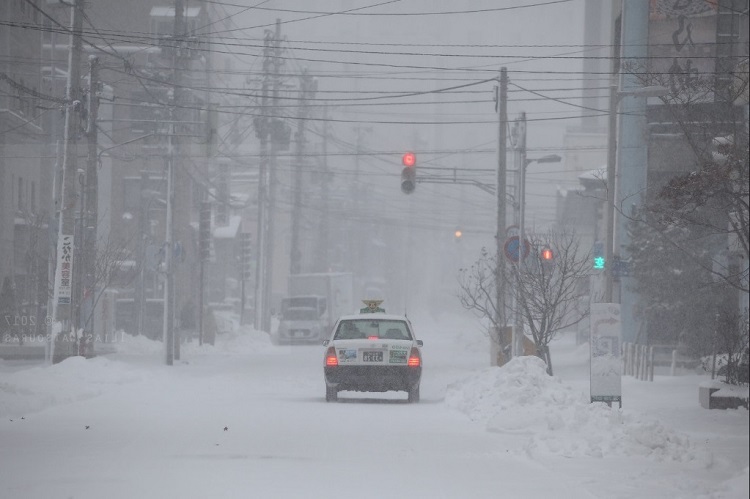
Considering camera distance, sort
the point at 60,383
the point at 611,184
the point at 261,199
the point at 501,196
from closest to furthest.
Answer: the point at 60,383 → the point at 611,184 → the point at 501,196 → the point at 261,199

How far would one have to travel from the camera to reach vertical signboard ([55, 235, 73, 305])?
97.6 ft

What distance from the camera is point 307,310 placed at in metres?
62.2

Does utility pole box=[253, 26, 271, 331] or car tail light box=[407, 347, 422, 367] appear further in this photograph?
utility pole box=[253, 26, 271, 331]

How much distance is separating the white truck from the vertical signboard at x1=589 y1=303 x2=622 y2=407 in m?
40.2

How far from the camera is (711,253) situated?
3869cm

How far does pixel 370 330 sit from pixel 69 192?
28.3ft

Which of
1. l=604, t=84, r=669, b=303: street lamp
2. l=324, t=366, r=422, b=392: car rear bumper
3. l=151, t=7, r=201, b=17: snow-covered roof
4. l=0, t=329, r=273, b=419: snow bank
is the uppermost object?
l=151, t=7, r=201, b=17: snow-covered roof

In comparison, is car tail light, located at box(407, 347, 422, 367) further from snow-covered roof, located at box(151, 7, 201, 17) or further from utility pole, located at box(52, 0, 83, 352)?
snow-covered roof, located at box(151, 7, 201, 17)

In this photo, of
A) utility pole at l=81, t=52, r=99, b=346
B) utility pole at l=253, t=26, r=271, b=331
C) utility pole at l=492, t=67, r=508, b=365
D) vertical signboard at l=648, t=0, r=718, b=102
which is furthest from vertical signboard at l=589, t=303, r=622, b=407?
utility pole at l=253, t=26, r=271, b=331

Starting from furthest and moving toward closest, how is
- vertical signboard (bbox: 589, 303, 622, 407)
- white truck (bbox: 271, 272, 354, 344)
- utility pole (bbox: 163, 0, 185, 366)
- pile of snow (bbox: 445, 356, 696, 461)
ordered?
white truck (bbox: 271, 272, 354, 344), utility pole (bbox: 163, 0, 185, 366), vertical signboard (bbox: 589, 303, 622, 407), pile of snow (bbox: 445, 356, 696, 461)

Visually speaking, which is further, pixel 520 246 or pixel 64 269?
pixel 520 246

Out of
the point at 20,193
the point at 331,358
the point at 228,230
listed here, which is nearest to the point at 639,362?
the point at 331,358

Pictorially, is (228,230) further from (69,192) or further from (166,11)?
(69,192)

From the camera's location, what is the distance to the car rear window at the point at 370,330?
2430 centimetres
